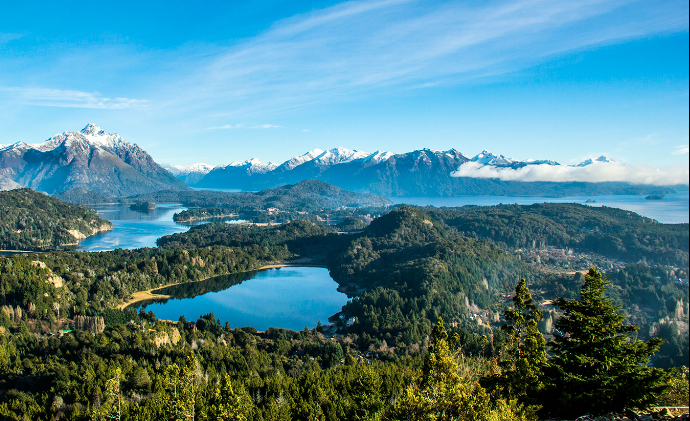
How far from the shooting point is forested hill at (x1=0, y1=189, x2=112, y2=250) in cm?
11925

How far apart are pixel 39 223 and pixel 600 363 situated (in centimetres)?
14988

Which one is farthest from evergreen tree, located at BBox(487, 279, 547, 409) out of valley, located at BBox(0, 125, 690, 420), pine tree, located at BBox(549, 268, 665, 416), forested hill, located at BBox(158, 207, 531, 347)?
forested hill, located at BBox(158, 207, 531, 347)

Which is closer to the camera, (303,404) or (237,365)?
(303,404)

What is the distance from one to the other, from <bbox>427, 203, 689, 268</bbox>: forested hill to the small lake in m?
63.8

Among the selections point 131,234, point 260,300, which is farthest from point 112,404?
point 131,234

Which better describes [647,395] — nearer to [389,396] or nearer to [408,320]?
[389,396]

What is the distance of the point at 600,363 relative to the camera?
60.7ft

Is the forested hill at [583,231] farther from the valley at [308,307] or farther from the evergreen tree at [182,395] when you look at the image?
the evergreen tree at [182,395]

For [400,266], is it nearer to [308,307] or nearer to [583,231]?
[308,307]

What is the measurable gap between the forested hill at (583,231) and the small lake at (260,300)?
63765mm

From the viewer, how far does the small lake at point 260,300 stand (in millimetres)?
64750

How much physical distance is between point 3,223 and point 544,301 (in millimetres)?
139149

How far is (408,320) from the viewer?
59.5 meters

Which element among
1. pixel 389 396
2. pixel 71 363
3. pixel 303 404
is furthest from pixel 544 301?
pixel 71 363
